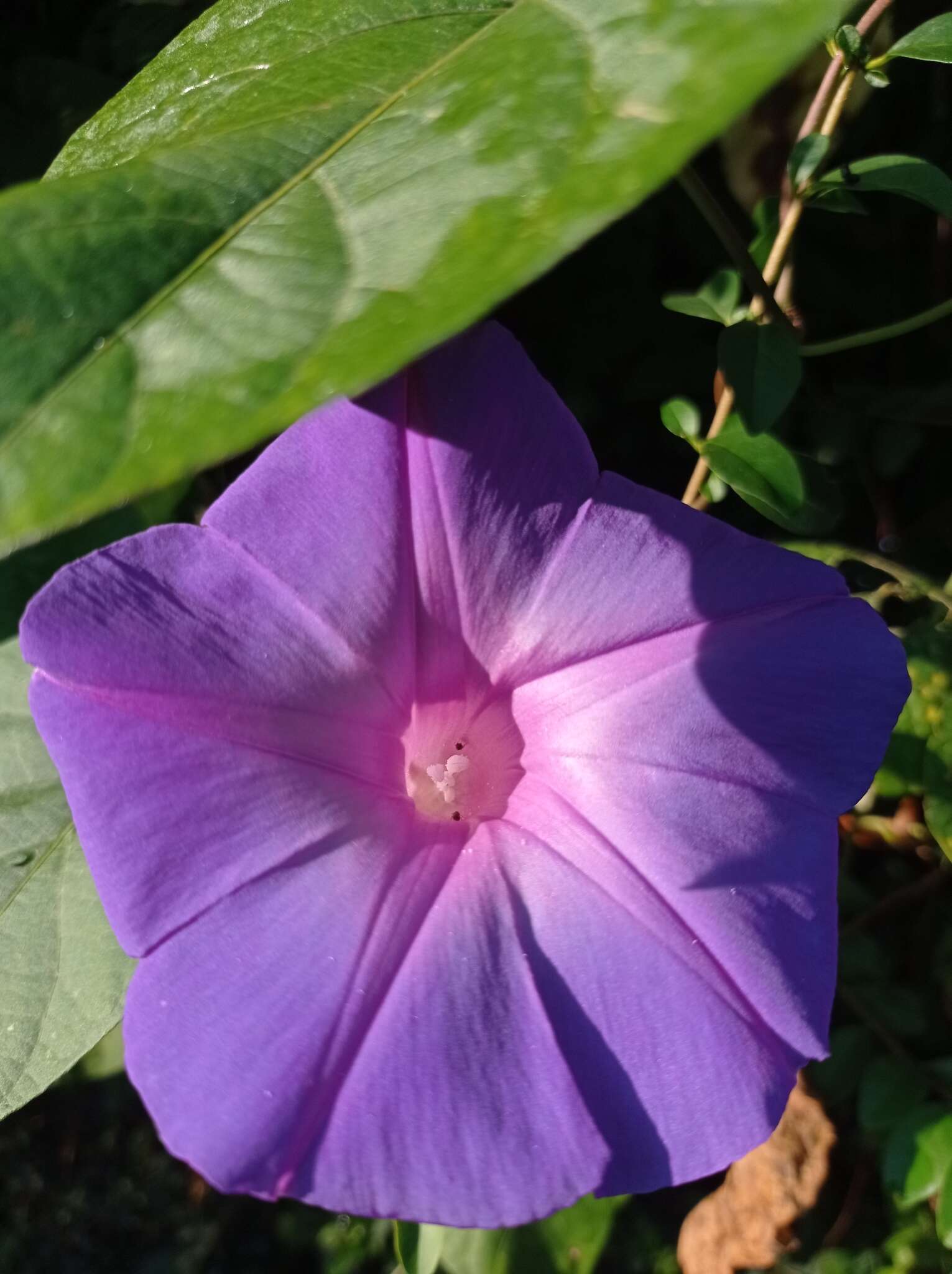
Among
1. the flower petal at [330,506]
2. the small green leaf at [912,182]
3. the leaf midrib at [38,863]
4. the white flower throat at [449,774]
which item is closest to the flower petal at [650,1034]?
the white flower throat at [449,774]

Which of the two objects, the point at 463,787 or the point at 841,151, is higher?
the point at 841,151

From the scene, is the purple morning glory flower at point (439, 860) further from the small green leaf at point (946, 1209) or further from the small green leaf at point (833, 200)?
the small green leaf at point (946, 1209)

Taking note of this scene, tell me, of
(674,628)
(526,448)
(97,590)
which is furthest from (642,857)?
(97,590)

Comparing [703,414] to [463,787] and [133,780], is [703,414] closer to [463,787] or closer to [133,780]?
[463,787]

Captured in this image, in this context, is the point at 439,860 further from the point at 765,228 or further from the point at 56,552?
the point at 765,228

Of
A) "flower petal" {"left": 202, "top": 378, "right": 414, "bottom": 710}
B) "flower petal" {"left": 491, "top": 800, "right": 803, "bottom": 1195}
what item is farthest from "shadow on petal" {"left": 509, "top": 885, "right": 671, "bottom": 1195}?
"flower petal" {"left": 202, "top": 378, "right": 414, "bottom": 710}
